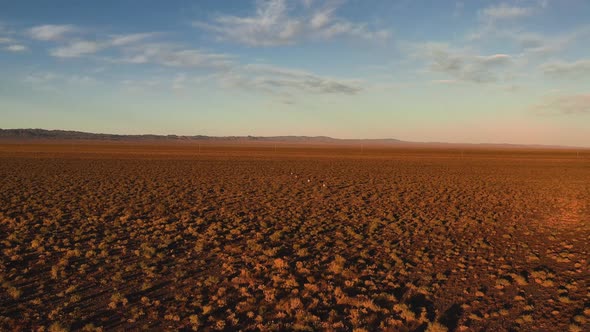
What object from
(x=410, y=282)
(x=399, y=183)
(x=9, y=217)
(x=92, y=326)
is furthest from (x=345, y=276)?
(x=399, y=183)

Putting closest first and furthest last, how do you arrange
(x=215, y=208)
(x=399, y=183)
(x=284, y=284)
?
(x=284, y=284)
(x=215, y=208)
(x=399, y=183)

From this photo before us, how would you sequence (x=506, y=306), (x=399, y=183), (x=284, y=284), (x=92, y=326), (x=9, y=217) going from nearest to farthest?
1. (x=92, y=326)
2. (x=506, y=306)
3. (x=284, y=284)
4. (x=9, y=217)
5. (x=399, y=183)

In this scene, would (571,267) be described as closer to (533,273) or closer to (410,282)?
(533,273)

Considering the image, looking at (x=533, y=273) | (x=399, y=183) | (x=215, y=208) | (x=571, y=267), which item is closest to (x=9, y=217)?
(x=215, y=208)

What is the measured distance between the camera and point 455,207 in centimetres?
1759

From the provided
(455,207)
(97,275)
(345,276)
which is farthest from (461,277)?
(455,207)

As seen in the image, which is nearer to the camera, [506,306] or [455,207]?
[506,306]

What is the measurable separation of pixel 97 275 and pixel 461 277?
8.38m

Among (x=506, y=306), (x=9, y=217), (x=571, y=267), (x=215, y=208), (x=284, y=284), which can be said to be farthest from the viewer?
(x=215, y=208)

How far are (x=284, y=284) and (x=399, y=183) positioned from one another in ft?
69.2

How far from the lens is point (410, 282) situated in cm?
823

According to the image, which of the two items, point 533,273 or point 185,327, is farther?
point 533,273

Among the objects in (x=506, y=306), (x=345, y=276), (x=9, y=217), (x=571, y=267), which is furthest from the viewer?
(x=9, y=217)

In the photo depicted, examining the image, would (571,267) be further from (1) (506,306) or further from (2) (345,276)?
(2) (345,276)
